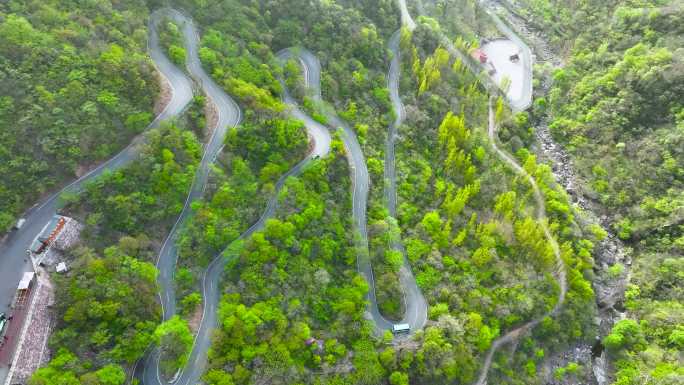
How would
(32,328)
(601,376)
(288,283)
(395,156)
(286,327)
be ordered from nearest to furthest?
(32,328), (286,327), (288,283), (601,376), (395,156)

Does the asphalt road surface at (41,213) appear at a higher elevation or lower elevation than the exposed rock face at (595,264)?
higher

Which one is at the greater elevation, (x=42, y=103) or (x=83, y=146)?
(x=42, y=103)

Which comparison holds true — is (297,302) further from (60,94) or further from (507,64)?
(507,64)

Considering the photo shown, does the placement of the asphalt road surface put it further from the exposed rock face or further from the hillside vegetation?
the hillside vegetation

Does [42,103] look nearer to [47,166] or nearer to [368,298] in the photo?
[47,166]

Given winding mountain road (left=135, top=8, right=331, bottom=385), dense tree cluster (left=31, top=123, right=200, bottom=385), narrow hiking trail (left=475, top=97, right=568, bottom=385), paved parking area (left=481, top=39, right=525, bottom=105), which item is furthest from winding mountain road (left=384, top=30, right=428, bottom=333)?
dense tree cluster (left=31, top=123, right=200, bottom=385)

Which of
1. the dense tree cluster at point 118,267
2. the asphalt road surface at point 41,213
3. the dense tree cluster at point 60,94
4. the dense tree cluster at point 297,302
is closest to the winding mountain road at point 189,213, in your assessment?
the dense tree cluster at point 118,267

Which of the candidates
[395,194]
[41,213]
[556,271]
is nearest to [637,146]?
[556,271]

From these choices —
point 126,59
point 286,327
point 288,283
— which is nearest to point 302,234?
point 288,283

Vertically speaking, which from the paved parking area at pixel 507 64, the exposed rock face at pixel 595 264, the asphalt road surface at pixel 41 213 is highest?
the paved parking area at pixel 507 64

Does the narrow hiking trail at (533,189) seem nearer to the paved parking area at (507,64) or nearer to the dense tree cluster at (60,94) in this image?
the paved parking area at (507,64)
